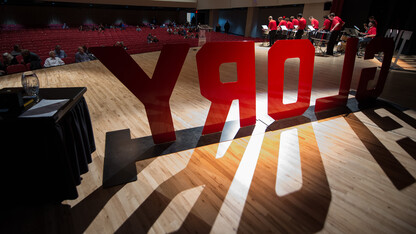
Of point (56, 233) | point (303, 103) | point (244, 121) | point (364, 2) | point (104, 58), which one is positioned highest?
point (364, 2)

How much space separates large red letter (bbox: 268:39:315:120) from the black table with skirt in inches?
98.6

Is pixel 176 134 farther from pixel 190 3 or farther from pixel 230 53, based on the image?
pixel 190 3

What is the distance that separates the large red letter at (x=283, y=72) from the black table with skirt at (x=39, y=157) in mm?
2505

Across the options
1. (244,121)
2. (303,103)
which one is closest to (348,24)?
(303,103)

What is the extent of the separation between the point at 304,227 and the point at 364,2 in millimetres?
14232

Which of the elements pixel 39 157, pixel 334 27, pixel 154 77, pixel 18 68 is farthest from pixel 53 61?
pixel 334 27

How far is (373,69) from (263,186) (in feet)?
11.3

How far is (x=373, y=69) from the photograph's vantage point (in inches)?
157

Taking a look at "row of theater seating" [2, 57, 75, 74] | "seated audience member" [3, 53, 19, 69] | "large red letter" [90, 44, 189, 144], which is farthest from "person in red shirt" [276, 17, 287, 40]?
"seated audience member" [3, 53, 19, 69]

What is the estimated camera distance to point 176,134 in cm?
312

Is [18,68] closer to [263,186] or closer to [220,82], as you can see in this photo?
[220,82]

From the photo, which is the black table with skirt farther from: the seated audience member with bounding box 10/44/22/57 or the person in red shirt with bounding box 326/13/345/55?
the person in red shirt with bounding box 326/13/345/55

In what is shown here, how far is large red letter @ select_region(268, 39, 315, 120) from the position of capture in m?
Result: 3.05

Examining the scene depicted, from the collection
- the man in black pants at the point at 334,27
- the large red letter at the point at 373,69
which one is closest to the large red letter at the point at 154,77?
the large red letter at the point at 373,69
